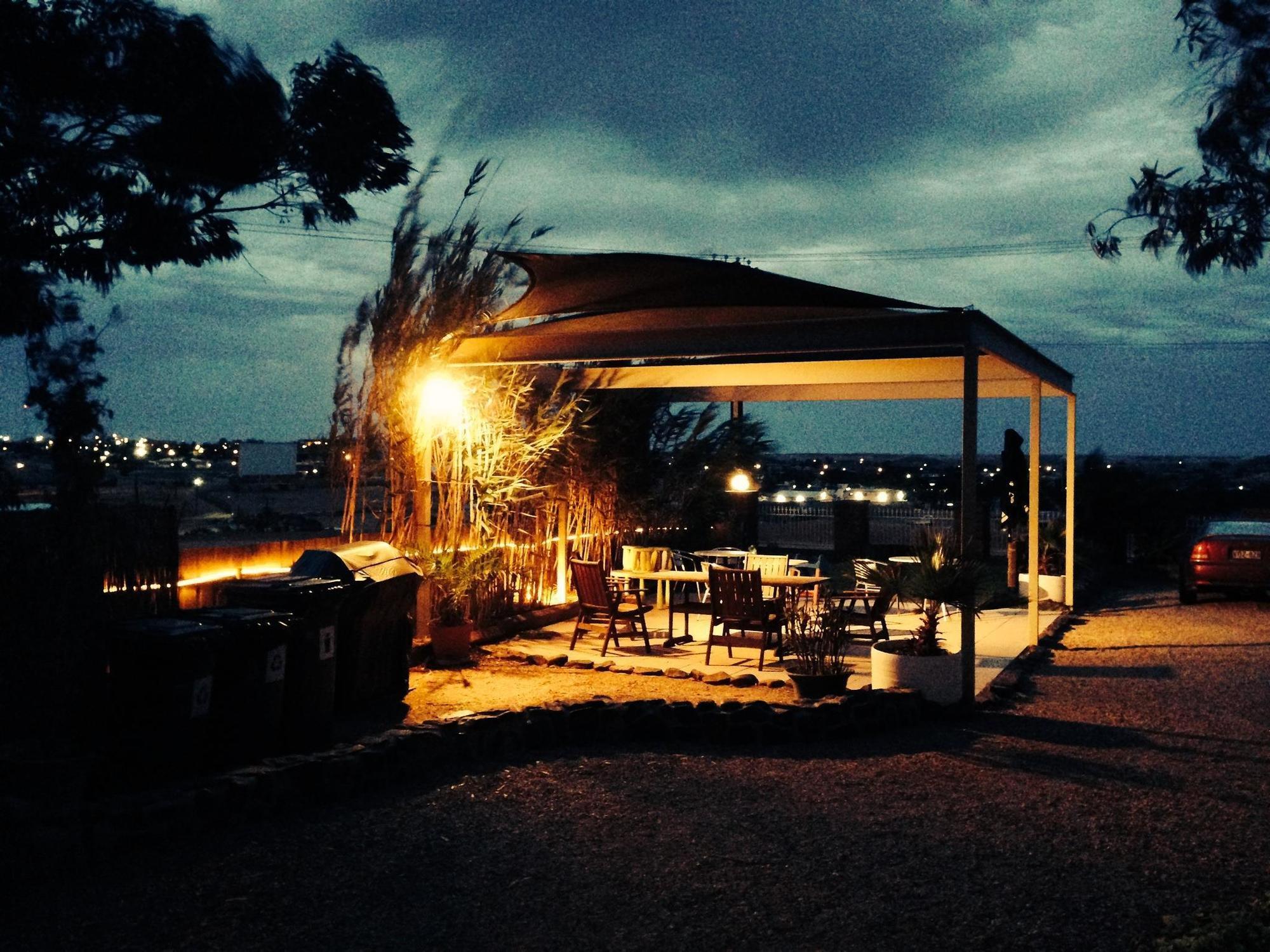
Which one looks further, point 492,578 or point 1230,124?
point 492,578

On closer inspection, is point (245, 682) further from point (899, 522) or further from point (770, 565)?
point (899, 522)

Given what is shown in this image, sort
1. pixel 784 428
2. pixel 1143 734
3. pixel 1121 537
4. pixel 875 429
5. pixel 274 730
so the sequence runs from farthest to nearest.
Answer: pixel 875 429 < pixel 1121 537 < pixel 784 428 < pixel 1143 734 < pixel 274 730

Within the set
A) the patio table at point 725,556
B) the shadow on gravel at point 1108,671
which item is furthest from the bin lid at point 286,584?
the patio table at point 725,556

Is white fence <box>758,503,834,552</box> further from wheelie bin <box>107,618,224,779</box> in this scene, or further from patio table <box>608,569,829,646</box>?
wheelie bin <box>107,618,224,779</box>

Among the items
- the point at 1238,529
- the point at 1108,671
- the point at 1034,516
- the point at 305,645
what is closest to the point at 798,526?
the point at 1238,529

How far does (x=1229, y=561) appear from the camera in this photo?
13469mm

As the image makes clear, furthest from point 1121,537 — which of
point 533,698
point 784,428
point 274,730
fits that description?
point 274,730

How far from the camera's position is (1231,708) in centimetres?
771

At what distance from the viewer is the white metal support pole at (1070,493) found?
12625mm

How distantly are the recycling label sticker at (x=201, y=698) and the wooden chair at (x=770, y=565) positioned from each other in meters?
6.29

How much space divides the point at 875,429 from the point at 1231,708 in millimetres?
26690

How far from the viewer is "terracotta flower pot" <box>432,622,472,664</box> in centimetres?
906

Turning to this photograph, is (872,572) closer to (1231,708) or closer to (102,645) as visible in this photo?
(1231,708)

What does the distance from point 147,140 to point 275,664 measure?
273 inches
